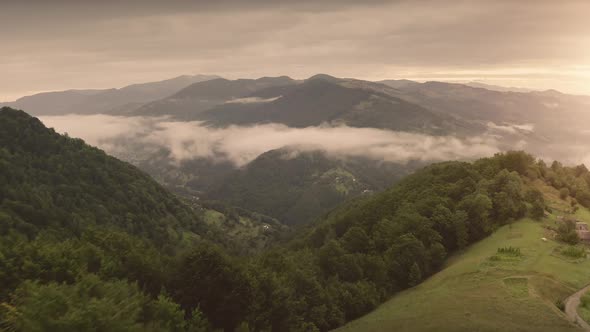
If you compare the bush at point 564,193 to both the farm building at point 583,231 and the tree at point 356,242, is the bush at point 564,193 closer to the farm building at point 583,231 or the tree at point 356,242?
the farm building at point 583,231

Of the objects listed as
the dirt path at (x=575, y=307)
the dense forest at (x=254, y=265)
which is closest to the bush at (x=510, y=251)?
the dirt path at (x=575, y=307)

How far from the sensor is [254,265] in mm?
54000

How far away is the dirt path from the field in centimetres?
80

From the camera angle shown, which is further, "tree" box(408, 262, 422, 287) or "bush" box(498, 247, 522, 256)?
"tree" box(408, 262, 422, 287)

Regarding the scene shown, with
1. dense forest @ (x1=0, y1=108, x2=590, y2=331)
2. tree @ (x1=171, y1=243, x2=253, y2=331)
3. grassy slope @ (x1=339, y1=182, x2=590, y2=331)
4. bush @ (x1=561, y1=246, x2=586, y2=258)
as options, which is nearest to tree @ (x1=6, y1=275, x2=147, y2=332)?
dense forest @ (x1=0, y1=108, x2=590, y2=331)

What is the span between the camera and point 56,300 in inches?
920

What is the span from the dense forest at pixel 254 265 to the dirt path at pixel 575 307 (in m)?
23.4

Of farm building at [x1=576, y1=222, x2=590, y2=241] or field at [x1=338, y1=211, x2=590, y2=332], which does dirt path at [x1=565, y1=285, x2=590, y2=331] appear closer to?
field at [x1=338, y1=211, x2=590, y2=332]

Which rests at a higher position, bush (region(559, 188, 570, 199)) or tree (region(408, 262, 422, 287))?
bush (region(559, 188, 570, 199))

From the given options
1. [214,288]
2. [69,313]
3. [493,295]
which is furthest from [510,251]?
[69,313]

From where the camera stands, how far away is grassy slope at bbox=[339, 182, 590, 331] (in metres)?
40.9

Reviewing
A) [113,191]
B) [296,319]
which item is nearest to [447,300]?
[296,319]

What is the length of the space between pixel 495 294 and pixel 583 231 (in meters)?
36.0

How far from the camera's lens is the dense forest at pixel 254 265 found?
28609 mm
